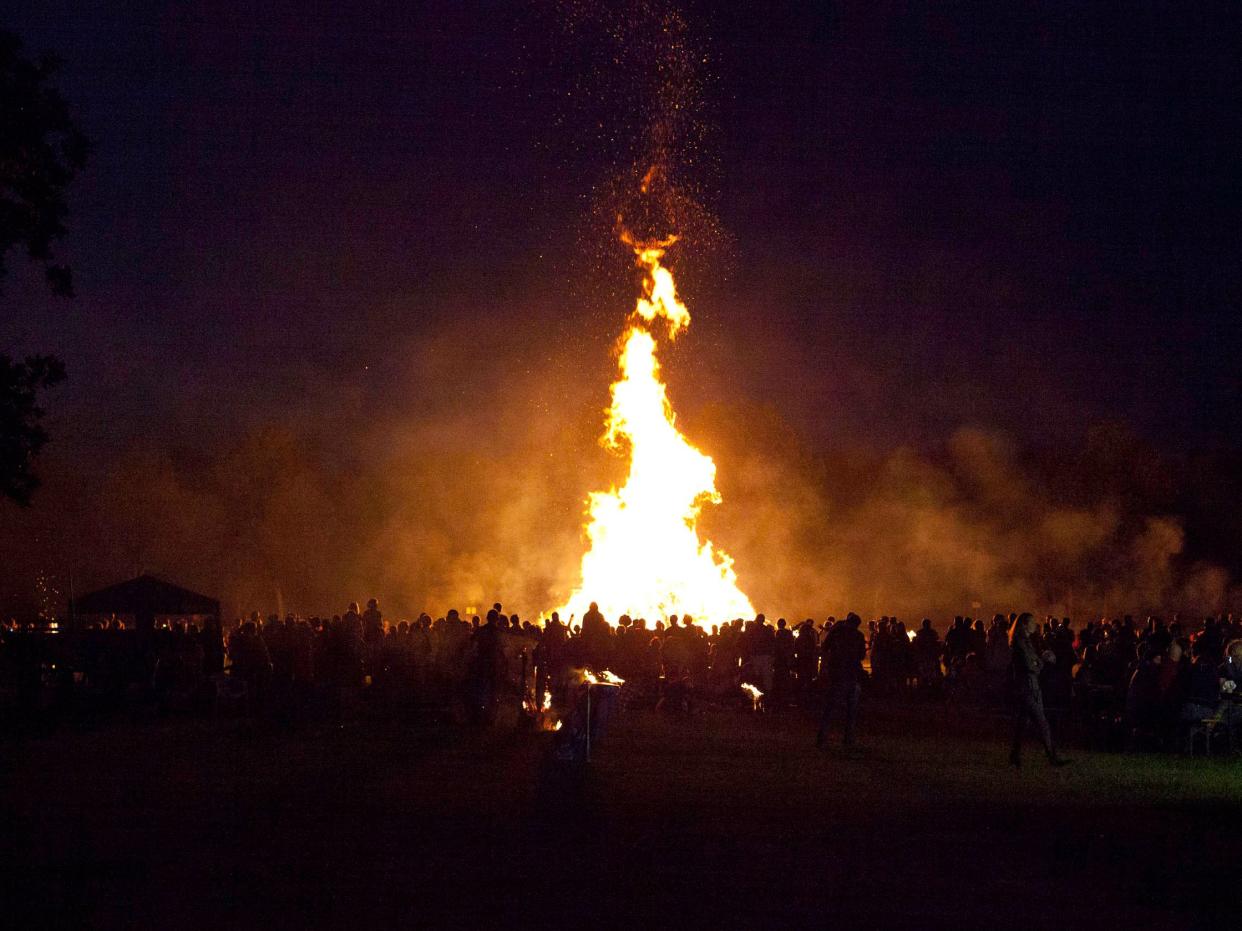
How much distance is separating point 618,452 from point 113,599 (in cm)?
2112

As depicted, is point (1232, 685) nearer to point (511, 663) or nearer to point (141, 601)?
point (511, 663)

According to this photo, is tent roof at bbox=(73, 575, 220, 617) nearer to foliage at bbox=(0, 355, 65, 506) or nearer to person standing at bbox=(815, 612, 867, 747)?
foliage at bbox=(0, 355, 65, 506)

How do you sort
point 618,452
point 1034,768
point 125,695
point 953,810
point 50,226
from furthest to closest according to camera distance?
point 618,452
point 125,695
point 50,226
point 1034,768
point 953,810

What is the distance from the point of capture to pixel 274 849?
30.9 feet

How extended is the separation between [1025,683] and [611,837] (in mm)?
7024

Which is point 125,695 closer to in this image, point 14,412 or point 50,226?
point 14,412

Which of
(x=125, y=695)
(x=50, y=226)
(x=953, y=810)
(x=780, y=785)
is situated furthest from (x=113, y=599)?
(x=953, y=810)

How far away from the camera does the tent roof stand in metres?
24.1

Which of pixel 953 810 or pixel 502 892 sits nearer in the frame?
pixel 502 892

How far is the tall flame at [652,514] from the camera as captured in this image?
38.5 metres

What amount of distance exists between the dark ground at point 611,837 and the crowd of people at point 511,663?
13.8 feet

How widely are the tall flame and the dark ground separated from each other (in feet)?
70.8

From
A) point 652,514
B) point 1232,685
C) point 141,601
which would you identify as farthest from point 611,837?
point 652,514

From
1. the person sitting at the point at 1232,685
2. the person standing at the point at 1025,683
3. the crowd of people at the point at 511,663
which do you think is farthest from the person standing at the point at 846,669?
the person sitting at the point at 1232,685
